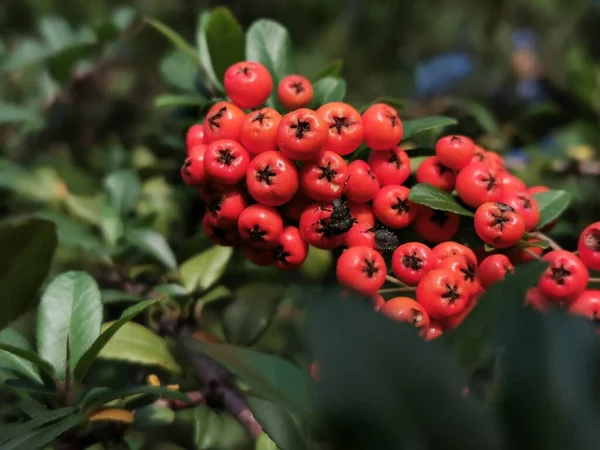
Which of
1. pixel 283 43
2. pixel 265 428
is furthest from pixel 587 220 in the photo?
pixel 265 428

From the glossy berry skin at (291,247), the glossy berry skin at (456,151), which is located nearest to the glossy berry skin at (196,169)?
the glossy berry skin at (291,247)

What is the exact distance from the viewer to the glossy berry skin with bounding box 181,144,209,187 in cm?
89

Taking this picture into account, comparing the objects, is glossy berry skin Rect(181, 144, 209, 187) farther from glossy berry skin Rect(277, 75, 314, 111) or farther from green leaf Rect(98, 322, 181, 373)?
green leaf Rect(98, 322, 181, 373)

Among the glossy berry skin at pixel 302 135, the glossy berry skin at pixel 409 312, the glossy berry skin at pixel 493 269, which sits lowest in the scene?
the glossy berry skin at pixel 409 312

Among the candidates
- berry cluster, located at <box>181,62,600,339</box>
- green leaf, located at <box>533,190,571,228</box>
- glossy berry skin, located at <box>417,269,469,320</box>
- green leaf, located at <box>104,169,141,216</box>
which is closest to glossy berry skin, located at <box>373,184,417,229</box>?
berry cluster, located at <box>181,62,600,339</box>

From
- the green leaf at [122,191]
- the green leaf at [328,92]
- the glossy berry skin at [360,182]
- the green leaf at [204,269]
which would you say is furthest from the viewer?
the green leaf at [122,191]

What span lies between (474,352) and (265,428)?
276 millimetres

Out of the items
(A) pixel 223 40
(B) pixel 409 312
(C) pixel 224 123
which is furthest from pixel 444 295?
(A) pixel 223 40

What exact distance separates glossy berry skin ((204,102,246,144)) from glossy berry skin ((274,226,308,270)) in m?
0.16

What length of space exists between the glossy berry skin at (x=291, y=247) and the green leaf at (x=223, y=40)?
16.1 inches

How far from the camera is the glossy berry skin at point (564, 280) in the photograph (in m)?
0.76

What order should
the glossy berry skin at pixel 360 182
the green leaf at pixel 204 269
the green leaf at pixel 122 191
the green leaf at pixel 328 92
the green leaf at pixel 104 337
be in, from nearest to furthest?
the green leaf at pixel 104 337
the glossy berry skin at pixel 360 182
the green leaf at pixel 328 92
the green leaf at pixel 204 269
the green leaf at pixel 122 191

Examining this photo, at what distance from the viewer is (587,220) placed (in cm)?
150

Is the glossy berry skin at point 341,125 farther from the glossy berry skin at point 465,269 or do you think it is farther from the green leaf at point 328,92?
the glossy berry skin at point 465,269
